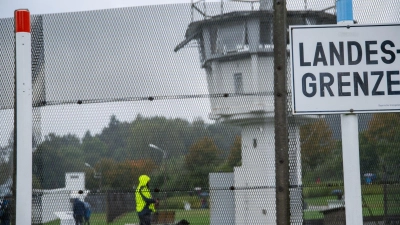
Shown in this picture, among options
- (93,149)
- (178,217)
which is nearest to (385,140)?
(178,217)

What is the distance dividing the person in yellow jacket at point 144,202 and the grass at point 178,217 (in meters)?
0.09

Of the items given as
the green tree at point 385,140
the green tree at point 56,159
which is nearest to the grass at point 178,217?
the green tree at point 56,159

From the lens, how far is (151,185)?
269 inches

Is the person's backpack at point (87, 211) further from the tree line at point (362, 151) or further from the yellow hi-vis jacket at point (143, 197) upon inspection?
the tree line at point (362, 151)

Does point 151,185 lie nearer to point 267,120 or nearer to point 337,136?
point 267,120

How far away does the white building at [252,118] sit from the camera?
6.75 meters

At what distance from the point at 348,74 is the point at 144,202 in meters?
2.96

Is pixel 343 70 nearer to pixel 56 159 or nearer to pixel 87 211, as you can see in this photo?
pixel 87 211

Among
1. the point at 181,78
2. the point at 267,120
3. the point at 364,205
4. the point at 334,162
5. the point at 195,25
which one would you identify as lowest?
the point at 364,205

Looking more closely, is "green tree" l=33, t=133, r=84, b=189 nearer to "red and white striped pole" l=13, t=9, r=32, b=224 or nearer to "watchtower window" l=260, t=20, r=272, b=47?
"red and white striped pole" l=13, t=9, r=32, b=224

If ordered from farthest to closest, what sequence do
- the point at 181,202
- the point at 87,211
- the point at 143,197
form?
the point at 87,211
the point at 181,202
the point at 143,197

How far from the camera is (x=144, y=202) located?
22.4 feet

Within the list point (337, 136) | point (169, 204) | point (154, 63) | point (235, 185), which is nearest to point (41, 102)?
point (154, 63)

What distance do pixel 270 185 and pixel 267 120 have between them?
703mm
